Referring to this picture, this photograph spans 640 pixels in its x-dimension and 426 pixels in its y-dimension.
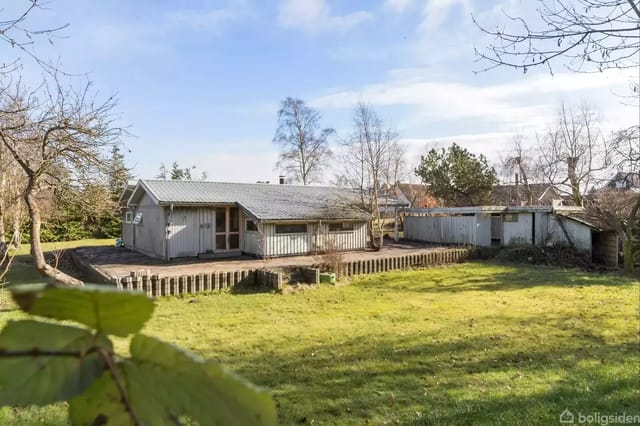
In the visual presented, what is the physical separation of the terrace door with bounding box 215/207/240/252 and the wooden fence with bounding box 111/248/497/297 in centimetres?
534

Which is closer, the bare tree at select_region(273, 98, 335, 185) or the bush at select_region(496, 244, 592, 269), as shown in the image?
the bush at select_region(496, 244, 592, 269)

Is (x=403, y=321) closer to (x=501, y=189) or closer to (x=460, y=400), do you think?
(x=460, y=400)

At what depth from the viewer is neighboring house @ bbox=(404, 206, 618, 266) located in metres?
17.2

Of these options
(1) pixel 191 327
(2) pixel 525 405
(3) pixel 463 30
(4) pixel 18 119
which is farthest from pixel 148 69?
(2) pixel 525 405

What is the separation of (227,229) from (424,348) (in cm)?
1200

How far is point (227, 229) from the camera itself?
16938 millimetres

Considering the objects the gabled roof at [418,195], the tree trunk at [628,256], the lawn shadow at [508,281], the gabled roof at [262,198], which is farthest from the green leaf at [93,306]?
the gabled roof at [418,195]

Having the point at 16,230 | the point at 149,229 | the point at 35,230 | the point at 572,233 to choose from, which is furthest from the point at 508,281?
the point at 149,229

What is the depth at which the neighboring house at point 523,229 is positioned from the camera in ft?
56.4

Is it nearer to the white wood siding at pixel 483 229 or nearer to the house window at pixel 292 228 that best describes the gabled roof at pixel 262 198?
the house window at pixel 292 228

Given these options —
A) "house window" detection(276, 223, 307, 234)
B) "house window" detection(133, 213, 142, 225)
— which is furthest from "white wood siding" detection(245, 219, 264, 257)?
"house window" detection(133, 213, 142, 225)

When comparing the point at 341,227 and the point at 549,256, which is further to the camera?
the point at 341,227

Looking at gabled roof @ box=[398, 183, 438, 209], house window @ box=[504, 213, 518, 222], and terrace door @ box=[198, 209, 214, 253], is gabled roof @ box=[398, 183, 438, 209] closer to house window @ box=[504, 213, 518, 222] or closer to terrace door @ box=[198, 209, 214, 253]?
house window @ box=[504, 213, 518, 222]

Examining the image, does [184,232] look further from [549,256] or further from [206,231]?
[549,256]
